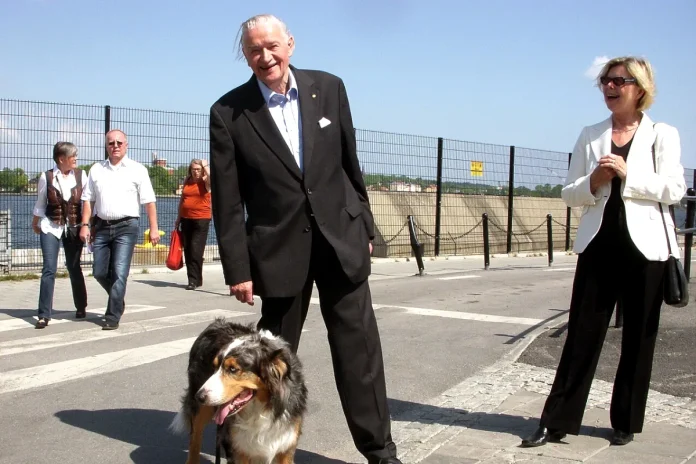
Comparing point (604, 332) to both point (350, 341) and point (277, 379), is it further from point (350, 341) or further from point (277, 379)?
point (277, 379)

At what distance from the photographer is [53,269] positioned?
337 inches

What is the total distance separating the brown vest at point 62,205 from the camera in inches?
336

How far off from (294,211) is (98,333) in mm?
4853

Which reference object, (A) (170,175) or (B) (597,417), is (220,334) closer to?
(B) (597,417)

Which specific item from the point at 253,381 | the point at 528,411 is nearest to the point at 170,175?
the point at 528,411

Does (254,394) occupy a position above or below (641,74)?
below

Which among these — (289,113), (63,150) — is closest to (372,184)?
(63,150)

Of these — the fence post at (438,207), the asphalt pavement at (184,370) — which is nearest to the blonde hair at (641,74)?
the asphalt pavement at (184,370)

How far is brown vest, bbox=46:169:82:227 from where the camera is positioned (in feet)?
28.0

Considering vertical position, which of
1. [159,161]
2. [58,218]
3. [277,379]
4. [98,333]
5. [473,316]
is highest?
[159,161]

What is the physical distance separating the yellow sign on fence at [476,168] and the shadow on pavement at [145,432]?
51.1ft

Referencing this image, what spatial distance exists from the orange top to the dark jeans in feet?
10.7

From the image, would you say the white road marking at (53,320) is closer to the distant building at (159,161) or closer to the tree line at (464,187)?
the distant building at (159,161)

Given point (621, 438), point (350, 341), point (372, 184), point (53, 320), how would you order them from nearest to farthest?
point (350, 341), point (621, 438), point (53, 320), point (372, 184)
